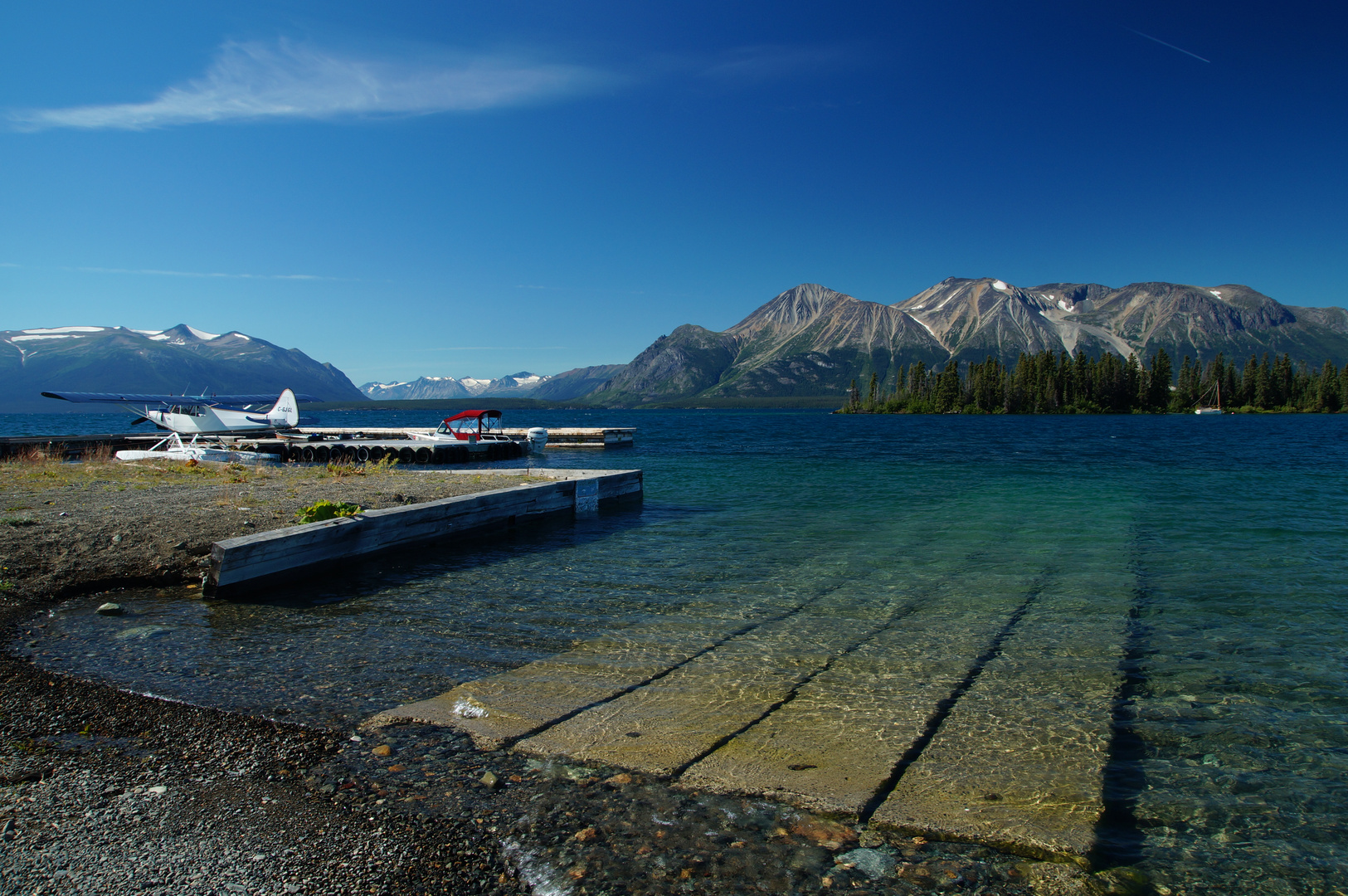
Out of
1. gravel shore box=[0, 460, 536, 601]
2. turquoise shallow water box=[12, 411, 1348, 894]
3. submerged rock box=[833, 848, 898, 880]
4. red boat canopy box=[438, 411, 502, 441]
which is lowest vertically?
turquoise shallow water box=[12, 411, 1348, 894]

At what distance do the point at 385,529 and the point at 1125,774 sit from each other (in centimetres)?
1274

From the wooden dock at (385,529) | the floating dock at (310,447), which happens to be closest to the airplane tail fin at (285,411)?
the floating dock at (310,447)

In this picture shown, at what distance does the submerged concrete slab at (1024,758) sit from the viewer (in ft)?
15.6

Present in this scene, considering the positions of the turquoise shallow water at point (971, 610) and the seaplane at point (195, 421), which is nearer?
the turquoise shallow water at point (971, 610)

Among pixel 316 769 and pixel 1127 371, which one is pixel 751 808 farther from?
pixel 1127 371

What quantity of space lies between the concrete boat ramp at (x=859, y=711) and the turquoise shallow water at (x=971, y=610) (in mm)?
319

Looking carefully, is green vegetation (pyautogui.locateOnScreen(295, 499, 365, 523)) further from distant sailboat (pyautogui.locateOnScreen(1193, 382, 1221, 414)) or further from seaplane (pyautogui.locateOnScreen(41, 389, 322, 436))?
distant sailboat (pyautogui.locateOnScreen(1193, 382, 1221, 414))

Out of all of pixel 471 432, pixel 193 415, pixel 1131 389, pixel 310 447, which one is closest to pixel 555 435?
pixel 471 432

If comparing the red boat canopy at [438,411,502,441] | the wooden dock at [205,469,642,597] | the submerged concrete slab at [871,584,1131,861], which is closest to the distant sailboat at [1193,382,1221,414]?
the red boat canopy at [438,411,502,441]

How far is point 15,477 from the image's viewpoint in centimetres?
1995

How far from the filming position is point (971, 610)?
10.9m

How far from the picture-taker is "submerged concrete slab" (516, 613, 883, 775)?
576 cm

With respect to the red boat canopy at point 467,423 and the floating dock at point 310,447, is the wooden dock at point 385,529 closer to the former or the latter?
the floating dock at point 310,447

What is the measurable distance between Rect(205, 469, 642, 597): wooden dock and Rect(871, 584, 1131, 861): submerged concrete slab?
1020 centimetres
